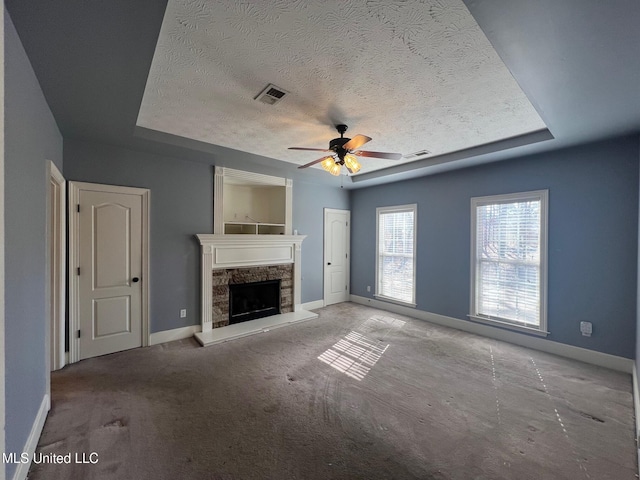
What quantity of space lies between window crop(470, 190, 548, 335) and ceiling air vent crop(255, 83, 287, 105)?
3.36m

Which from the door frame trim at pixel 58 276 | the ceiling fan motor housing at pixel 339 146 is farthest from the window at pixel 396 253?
the door frame trim at pixel 58 276

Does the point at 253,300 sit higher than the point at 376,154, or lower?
lower

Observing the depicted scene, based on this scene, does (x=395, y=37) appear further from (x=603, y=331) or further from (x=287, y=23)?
(x=603, y=331)

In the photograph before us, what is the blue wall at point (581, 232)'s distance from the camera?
307 centimetres

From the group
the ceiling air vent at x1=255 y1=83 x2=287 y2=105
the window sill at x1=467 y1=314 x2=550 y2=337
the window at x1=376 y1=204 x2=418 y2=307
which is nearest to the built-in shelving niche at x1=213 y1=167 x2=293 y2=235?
the window at x1=376 y1=204 x2=418 y2=307

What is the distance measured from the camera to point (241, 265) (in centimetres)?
454

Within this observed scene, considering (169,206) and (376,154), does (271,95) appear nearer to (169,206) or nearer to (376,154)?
(376,154)

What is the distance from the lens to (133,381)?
281cm

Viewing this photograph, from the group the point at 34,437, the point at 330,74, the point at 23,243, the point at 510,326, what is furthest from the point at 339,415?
the point at 510,326

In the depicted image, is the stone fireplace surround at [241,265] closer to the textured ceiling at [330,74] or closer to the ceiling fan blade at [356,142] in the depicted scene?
the textured ceiling at [330,74]

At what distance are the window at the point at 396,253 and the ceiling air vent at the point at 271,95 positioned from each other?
135 inches

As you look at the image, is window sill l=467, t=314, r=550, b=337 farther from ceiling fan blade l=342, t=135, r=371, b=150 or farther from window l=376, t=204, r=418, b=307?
ceiling fan blade l=342, t=135, r=371, b=150

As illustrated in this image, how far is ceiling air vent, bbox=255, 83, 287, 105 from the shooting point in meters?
2.27

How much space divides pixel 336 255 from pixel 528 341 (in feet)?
11.5
